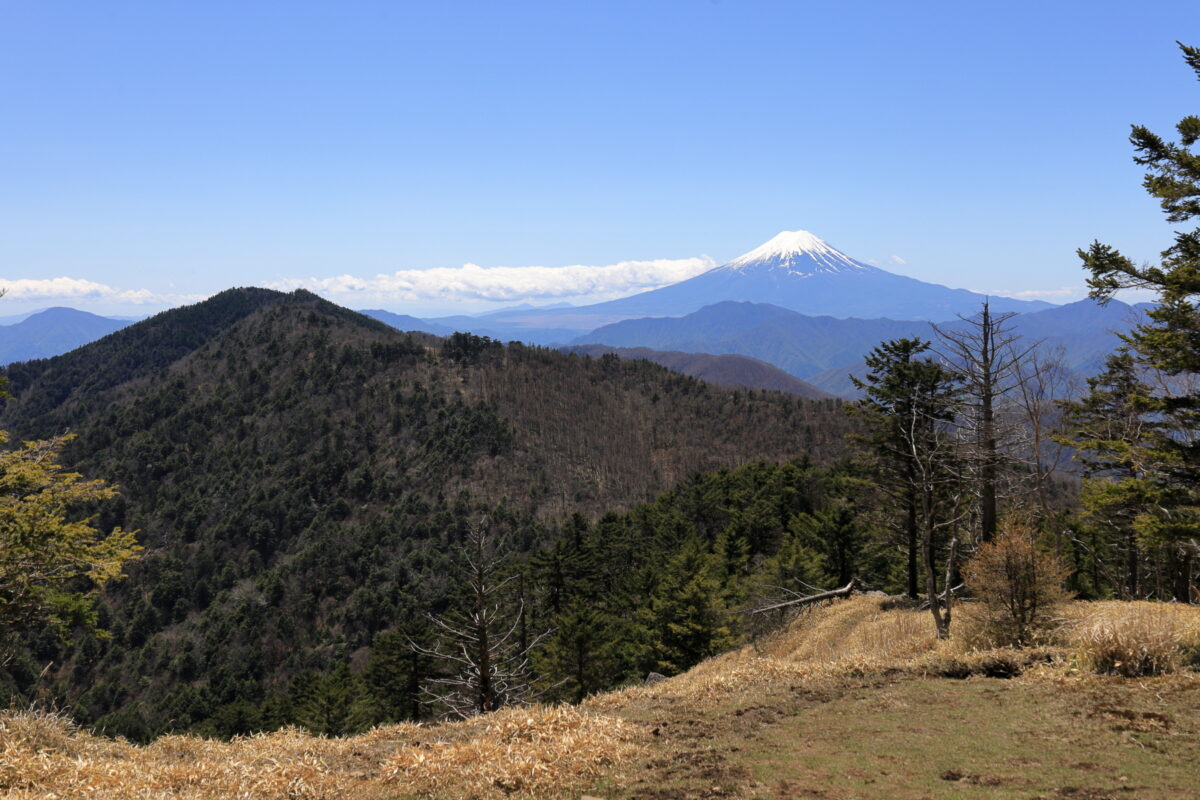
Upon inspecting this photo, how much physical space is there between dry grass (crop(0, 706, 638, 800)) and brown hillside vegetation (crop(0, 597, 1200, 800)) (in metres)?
0.03

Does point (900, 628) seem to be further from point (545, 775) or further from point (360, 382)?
point (360, 382)

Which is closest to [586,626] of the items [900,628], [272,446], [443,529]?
[900,628]

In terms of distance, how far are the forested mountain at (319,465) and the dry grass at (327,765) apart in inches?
1903

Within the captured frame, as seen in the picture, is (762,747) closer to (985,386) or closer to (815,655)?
(985,386)

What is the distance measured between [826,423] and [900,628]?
380 feet

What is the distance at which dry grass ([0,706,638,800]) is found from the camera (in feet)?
23.5

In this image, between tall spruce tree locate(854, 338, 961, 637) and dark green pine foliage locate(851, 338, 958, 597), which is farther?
dark green pine foliage locate(851, 338, 958, 597)

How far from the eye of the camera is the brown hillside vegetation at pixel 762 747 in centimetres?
691

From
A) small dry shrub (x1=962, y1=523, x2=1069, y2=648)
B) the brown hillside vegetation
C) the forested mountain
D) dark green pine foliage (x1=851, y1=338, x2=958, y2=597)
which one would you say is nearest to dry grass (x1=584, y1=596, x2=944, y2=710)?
the brown hillside vegetation

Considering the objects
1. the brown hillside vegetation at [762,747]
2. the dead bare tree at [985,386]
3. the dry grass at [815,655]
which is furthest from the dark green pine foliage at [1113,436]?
the brown hillside vegetation at [762,747]

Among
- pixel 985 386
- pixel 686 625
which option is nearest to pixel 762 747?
pixel 985 386

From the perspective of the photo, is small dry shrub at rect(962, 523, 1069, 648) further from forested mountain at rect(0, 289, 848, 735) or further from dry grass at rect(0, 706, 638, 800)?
forested mountain at rect(0, 289, 848, 735)

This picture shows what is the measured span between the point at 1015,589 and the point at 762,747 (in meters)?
7.37

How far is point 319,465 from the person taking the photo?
109625mm
